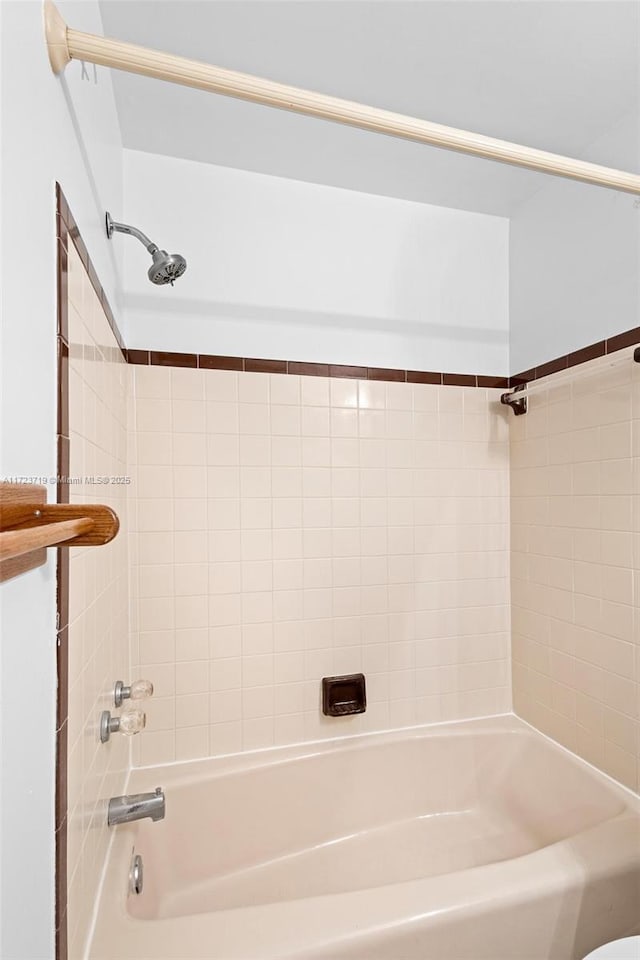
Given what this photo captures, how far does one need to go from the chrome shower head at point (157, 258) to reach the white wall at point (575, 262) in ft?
4.23

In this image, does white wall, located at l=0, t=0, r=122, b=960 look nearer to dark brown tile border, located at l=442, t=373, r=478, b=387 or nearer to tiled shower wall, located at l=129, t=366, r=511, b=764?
tiled shower wall, located at l=129, t=366, r=511, b=764

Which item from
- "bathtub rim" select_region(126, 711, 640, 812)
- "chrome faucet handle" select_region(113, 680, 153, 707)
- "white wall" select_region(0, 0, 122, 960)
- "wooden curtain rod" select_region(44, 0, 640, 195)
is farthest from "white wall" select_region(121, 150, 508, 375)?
"bathtub rim" select_region(126, 711, 640, 812)

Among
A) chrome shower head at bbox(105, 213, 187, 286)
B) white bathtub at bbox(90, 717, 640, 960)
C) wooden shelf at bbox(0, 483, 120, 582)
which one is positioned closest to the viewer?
wooden shelf at bbox(0, 483, 120, 582)

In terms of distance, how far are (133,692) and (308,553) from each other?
2.46ft

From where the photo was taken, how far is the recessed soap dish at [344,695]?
69.2 inches

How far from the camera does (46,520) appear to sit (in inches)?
20.5

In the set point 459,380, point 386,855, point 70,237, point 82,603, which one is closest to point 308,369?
point 459,380

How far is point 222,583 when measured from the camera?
169 cm

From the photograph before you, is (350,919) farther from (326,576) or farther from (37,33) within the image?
(37,33)

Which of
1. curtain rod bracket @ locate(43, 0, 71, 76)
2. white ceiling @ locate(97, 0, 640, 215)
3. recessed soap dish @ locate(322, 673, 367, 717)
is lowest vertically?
recessed soap dish @ locate(322, 673, 367, 717)

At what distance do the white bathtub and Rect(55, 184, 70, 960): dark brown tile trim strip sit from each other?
378 mm

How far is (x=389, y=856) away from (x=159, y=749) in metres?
0.85

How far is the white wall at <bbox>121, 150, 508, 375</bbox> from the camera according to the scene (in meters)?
1.67

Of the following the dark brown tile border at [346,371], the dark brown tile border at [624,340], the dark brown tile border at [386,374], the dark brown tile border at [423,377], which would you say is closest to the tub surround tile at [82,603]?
the dark brown tile border at [346,371]
